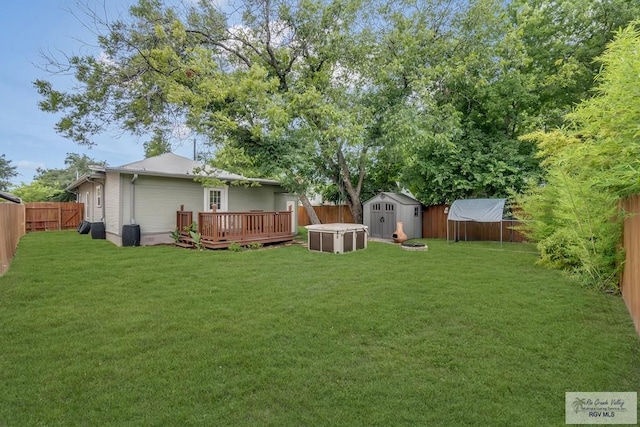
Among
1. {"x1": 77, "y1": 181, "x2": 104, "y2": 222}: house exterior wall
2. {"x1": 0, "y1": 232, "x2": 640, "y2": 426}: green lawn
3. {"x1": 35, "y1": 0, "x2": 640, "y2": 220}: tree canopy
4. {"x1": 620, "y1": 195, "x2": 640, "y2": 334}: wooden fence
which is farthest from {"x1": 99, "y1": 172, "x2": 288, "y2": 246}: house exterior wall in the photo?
{"x1": 620, "y1": 195, "x2": 640, "y2": 334}: wooden fence

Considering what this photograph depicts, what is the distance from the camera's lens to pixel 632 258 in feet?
12.3

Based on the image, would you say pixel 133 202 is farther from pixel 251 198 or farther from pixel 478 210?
pixel 478 210

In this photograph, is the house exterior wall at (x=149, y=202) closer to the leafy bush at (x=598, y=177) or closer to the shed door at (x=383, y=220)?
the shed door at (x=383, y=220)

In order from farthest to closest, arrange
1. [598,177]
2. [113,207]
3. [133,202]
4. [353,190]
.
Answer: [353,190]
[113,207]
[133,202]
[598,177]

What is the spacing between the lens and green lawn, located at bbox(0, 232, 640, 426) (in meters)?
2.08

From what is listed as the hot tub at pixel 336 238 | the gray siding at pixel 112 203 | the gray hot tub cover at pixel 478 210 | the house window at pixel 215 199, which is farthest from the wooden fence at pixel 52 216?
the gray hot tub cover at pixel 478 210

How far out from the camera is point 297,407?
210 cm

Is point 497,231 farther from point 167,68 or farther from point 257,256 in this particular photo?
point 167,68

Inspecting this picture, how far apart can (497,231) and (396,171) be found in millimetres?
5158

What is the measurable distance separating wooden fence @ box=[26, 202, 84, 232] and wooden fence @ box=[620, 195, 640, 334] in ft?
67.9

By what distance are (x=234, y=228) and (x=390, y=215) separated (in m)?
6.07

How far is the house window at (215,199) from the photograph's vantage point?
1136 cm

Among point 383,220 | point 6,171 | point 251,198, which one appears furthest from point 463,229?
point 6,171

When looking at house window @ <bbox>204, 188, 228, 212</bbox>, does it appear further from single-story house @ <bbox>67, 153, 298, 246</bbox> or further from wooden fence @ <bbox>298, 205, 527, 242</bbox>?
wooden fence @ <bbox>298, 205, 527, 242</bbox>
